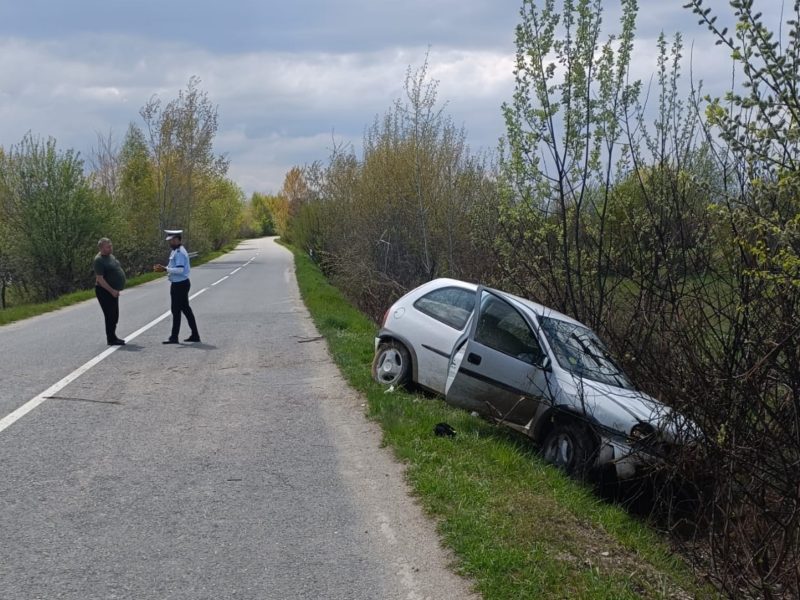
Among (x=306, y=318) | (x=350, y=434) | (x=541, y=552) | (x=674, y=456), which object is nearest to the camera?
(x=541, y=552)

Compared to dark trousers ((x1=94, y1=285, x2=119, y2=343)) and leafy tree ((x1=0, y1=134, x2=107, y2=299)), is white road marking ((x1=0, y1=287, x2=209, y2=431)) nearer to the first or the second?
dark trousers ((x1=94, y1=285, x2=119, y2=343))

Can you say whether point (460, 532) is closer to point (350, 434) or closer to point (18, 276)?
point (350, 434)

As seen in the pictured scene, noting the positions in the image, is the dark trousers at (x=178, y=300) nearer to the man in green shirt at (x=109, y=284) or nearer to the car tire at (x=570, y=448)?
the man in green shirt at (x=109, y=284)

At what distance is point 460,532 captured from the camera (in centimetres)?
502

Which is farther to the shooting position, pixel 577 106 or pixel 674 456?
pixel 577 106

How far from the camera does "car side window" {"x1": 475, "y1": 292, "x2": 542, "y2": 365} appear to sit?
7789 mm

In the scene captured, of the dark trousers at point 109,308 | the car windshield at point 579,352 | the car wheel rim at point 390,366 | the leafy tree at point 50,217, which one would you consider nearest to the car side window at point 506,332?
the car windshield at point 579,352

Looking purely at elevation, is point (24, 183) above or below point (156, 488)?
above

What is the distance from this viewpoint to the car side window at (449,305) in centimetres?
898

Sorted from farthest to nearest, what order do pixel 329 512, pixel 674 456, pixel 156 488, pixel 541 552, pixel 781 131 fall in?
pixel 674 456 → pixel 156 488 → pixel 329 512 → pixel 541 552 → pixel 781 131

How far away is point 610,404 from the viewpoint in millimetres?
7074

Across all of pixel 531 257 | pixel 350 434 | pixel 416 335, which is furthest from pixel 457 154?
pixel 350 434

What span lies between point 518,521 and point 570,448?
224cm

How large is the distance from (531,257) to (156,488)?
19.1 feet
